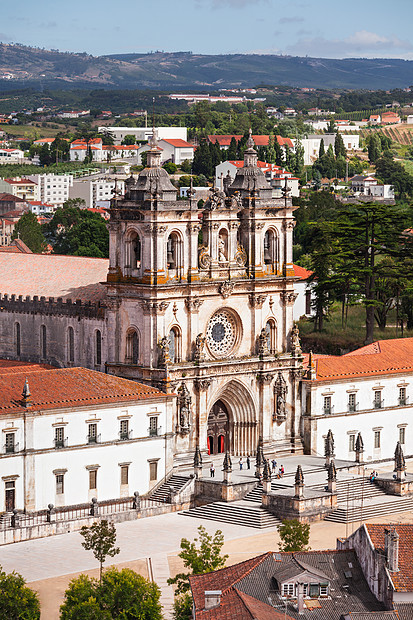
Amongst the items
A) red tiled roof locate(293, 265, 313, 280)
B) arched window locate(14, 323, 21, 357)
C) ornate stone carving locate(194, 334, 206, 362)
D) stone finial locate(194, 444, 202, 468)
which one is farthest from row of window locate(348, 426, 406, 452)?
red tiled roof locate(293, 265, 313, 280)

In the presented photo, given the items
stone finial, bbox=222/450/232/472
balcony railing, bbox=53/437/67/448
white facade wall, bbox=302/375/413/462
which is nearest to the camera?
balcony railing, bbox=53/437/67/448

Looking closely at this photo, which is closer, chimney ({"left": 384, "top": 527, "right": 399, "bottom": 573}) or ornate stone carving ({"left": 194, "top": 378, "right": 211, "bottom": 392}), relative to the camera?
chimney ({"left": 384, "top": 527, "right": 399, "bottom": 573})

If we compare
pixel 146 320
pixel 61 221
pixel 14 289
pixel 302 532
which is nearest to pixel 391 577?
pixel 302 532

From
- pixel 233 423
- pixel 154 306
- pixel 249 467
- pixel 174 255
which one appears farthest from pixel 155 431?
pixel 174 255

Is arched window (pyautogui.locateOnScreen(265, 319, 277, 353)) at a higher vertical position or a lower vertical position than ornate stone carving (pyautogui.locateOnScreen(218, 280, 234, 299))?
lower

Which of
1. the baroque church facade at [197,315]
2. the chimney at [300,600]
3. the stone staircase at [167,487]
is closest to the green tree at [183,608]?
the chimney at [300,600]

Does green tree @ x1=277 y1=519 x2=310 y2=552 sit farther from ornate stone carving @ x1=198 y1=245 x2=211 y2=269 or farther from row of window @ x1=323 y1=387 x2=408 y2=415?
row of window @ x1=323 y1=387 x2=408 y2=415

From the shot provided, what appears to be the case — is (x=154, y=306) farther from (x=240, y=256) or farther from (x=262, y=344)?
(x=262, y=344)

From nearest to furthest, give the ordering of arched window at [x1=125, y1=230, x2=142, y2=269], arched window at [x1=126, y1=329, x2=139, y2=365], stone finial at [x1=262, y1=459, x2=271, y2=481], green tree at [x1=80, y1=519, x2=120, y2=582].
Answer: green tree at [x1=80, y1=519, x2=120, y2=582]
stone finial at [x1=262, y1=459, x2=271, y2=481]
arched window at [x1=125, y1=230, x2=142, y2=269]
arched window at [x1=126, y1=329, x2=139, y2=365]
